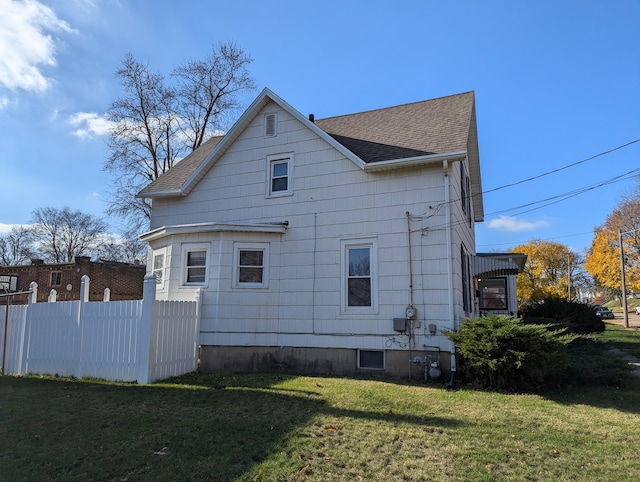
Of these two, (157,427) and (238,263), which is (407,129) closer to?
(238,263)

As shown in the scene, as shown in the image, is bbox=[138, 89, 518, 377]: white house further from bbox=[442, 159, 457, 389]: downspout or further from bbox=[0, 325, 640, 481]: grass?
bbox=[0, 325, 640, 481]: grass

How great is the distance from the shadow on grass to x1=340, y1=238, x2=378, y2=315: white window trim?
2.74m

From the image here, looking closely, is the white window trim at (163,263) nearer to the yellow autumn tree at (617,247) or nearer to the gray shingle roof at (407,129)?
the gray shingle roof at (407,129)

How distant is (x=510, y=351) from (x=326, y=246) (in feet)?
15.4

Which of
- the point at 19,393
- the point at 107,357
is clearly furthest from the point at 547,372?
the point at 19,393

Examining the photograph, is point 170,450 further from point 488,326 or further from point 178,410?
point 488,326

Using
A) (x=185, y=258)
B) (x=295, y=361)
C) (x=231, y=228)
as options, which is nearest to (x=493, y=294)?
(x=295, y=361)

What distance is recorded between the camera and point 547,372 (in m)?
7.79

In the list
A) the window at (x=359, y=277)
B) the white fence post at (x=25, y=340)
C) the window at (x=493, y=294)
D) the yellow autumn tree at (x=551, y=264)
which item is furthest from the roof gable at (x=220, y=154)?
the yellow autumn tree at (x=551, y=264)


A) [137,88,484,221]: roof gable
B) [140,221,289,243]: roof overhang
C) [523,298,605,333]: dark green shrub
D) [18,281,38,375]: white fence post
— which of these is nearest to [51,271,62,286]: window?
[137,88,484,221]: roof gable

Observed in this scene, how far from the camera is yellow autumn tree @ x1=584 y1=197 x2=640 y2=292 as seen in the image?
32.4 m

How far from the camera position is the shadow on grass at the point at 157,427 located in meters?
4.44

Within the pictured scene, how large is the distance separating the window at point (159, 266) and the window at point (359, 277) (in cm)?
498

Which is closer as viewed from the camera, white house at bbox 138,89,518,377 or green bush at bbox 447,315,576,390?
green bush at bbox 447,315,576,390
